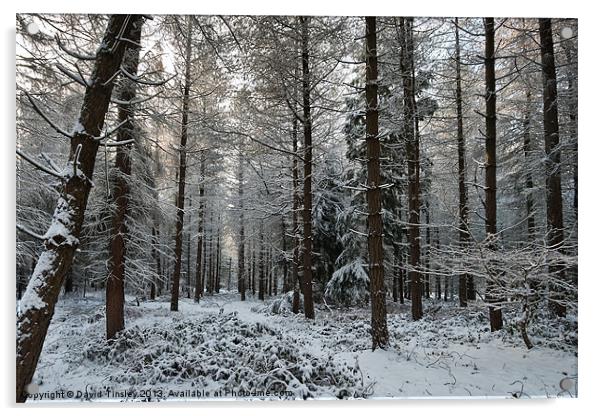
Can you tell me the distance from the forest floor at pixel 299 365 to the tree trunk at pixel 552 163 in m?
0.50

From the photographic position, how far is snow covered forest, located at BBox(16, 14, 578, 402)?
3965mm

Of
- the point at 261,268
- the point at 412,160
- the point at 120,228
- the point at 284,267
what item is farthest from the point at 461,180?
the point at 261,268

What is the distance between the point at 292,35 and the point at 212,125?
173 centimetres

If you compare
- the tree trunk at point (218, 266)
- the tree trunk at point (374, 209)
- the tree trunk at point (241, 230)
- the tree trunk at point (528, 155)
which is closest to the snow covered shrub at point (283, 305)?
the tree trunk at point (241, 230)

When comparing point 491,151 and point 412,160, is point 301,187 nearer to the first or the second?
point 412,160

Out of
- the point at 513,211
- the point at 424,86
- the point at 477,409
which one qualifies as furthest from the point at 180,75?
the point at 477,409

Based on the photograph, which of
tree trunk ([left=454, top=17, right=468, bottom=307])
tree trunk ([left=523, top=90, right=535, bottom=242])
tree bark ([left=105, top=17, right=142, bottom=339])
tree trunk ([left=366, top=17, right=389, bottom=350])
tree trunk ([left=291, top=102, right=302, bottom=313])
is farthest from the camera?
tree trunk ([left=291, top=102, right=302, bottom=313])

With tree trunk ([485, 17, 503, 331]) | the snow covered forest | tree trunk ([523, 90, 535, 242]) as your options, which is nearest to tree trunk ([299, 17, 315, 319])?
the snow covered forest

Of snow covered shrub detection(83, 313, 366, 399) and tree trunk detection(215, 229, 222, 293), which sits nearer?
snow covered shrub detection(83, 313, 366, 399)

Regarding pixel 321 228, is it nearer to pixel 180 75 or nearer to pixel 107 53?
pixel 180 75

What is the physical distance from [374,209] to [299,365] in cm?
201

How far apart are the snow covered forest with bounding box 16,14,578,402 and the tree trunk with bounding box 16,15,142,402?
0.05 ft

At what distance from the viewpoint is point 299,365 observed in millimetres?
4141

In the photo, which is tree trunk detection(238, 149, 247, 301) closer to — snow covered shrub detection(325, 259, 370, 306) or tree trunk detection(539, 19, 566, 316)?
snow covered shrub detection(325, 259, 370, 306)
